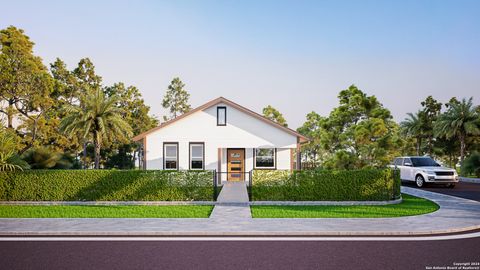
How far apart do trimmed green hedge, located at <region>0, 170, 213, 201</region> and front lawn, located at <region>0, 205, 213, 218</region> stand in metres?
0.76

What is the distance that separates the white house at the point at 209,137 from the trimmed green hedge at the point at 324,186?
9668 mm

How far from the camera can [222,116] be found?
25500 millimetres

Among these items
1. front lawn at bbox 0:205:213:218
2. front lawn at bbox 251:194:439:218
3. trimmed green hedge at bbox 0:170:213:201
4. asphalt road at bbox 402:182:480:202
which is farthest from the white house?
front lawn at bbox 251:194:439:218

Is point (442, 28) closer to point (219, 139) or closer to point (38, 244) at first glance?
point (219, 139)

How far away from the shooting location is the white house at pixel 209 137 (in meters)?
25.3

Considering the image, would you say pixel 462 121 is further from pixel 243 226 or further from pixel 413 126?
pixel 243 226

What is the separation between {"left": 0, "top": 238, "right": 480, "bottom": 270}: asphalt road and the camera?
23.2 ft

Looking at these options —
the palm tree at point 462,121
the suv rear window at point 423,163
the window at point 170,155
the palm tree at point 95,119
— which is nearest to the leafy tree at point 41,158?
the palm tree at point 95,119

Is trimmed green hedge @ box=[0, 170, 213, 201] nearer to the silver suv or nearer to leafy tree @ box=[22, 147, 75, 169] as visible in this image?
leafy tree @ box=[22, 147, 75, 169]

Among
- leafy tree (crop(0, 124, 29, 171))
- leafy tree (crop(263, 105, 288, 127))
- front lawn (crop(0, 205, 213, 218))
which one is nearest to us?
front lawn (crop(0, 205, 213, 218))

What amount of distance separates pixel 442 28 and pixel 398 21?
2580mm

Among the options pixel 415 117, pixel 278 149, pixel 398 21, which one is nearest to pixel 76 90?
pixel 278 149

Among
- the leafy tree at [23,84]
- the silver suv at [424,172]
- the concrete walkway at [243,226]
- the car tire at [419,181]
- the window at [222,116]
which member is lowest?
the concrete walkway at [243,226]

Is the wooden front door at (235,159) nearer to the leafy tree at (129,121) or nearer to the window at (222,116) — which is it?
the window at (222,116)
